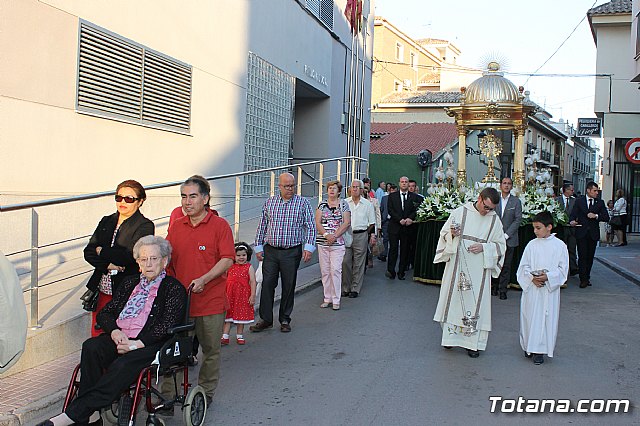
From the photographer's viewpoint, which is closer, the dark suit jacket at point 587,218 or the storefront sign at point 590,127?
the dark suit jacket at point 587,218

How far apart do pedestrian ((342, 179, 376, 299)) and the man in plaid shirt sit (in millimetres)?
2993

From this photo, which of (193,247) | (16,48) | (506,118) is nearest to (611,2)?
(506,118)

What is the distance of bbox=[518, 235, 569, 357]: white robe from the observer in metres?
7.79

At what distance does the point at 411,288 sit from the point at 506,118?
5.38m

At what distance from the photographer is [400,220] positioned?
1429 cm

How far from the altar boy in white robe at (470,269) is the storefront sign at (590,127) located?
27.7 m

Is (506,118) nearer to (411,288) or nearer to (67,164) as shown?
(411,288)

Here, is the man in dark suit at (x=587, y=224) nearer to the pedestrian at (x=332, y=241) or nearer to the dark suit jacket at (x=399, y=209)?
the dark suit jacket at (x=399, y=209)

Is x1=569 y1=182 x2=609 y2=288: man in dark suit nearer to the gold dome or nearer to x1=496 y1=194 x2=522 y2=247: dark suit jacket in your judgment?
x1=496 y1=194 x2=522 y2=247: dark suit jacket

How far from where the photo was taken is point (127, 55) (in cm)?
1151

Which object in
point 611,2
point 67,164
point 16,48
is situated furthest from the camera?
point 611,2

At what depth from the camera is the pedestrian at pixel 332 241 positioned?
10.8 m

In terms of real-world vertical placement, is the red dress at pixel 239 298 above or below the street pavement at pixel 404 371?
above

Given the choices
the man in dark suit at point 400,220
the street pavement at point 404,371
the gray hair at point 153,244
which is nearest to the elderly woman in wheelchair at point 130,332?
the gray hair at point 153,244
